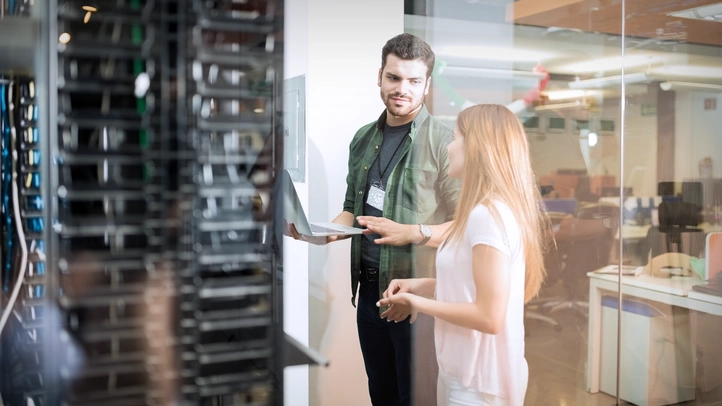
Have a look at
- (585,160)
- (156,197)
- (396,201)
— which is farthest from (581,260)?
(156,197)

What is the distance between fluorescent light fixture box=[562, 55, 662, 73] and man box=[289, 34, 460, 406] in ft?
1.83

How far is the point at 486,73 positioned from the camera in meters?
1.66

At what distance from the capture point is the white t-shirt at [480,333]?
153cm

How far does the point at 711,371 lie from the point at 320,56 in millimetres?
1894

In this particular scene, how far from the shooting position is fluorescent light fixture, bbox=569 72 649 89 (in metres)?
1.87

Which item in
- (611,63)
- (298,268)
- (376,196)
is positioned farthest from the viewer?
(611,63)

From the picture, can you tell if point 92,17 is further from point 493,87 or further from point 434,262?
point 493,87

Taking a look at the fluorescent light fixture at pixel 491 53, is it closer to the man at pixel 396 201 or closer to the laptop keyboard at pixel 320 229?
the man at pixel 396 201

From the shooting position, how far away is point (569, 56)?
6.12 feet

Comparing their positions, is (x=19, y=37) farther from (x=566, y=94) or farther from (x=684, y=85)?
(x=684, y=85)

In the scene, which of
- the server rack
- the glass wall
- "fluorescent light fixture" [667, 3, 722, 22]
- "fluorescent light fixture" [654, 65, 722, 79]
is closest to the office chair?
the glass wall

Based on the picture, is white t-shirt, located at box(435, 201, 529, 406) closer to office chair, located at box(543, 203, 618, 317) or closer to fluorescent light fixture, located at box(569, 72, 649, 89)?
office chair, located at box(543, 203, 618, 317)

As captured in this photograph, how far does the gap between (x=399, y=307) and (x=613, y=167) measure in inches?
33.9

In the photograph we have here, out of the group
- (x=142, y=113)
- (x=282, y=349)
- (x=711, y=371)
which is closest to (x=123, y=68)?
(x=142, y=113)
